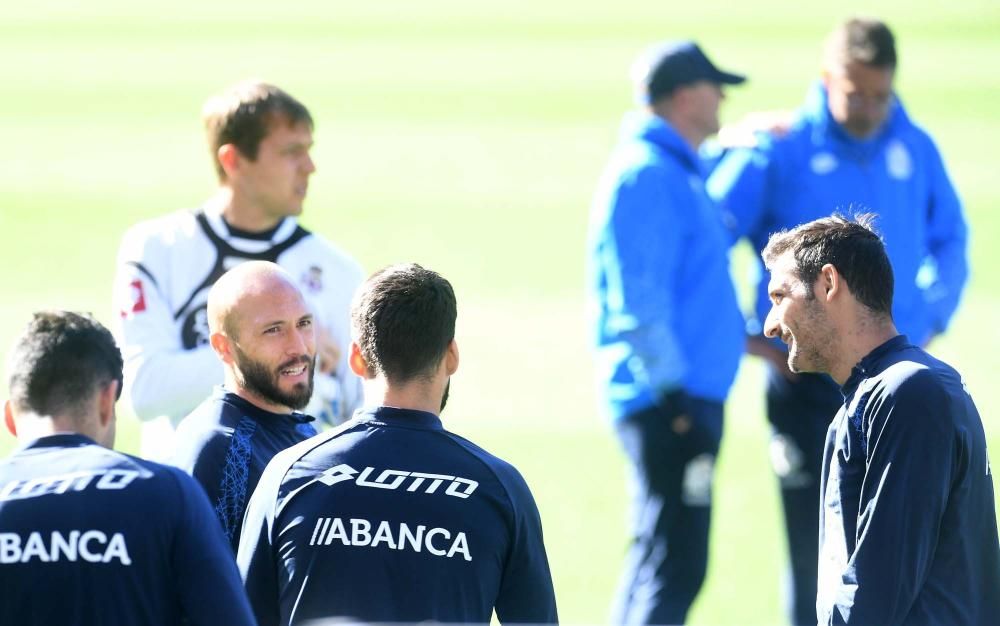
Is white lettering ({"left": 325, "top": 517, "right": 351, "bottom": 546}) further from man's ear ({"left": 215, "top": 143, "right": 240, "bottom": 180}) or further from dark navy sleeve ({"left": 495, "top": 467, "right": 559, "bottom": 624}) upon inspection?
man's ear ({"left": 215, "top": 143, "right": 240, "bottom": 180})

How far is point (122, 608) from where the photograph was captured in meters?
2.49

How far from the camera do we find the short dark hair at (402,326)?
109 inches

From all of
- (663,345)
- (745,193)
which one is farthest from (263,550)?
(745,193)

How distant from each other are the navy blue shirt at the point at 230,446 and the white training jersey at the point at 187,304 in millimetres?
707

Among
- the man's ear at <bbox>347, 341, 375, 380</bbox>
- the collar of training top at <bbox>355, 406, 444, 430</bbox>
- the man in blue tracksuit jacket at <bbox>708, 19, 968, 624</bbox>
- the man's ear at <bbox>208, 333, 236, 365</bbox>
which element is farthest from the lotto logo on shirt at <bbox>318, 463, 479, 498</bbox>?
the man in blue tracksuit jacket at <bbox>708, 19, 968, 624</bbox>

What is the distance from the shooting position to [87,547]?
8.08ft

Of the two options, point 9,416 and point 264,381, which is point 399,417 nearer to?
point 264,381

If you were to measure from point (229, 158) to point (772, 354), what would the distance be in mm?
2154

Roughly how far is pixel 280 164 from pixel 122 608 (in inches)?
75.3

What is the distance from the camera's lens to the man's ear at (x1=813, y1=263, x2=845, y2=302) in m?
2.92

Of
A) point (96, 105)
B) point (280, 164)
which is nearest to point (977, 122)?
point (96, 105)

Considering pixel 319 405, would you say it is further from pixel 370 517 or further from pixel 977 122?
pixel 977 122

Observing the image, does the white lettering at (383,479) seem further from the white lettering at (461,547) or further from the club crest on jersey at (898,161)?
the club crest on jersey at (898,161)

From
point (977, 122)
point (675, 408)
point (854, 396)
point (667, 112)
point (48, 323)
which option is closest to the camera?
point (48, 323)
